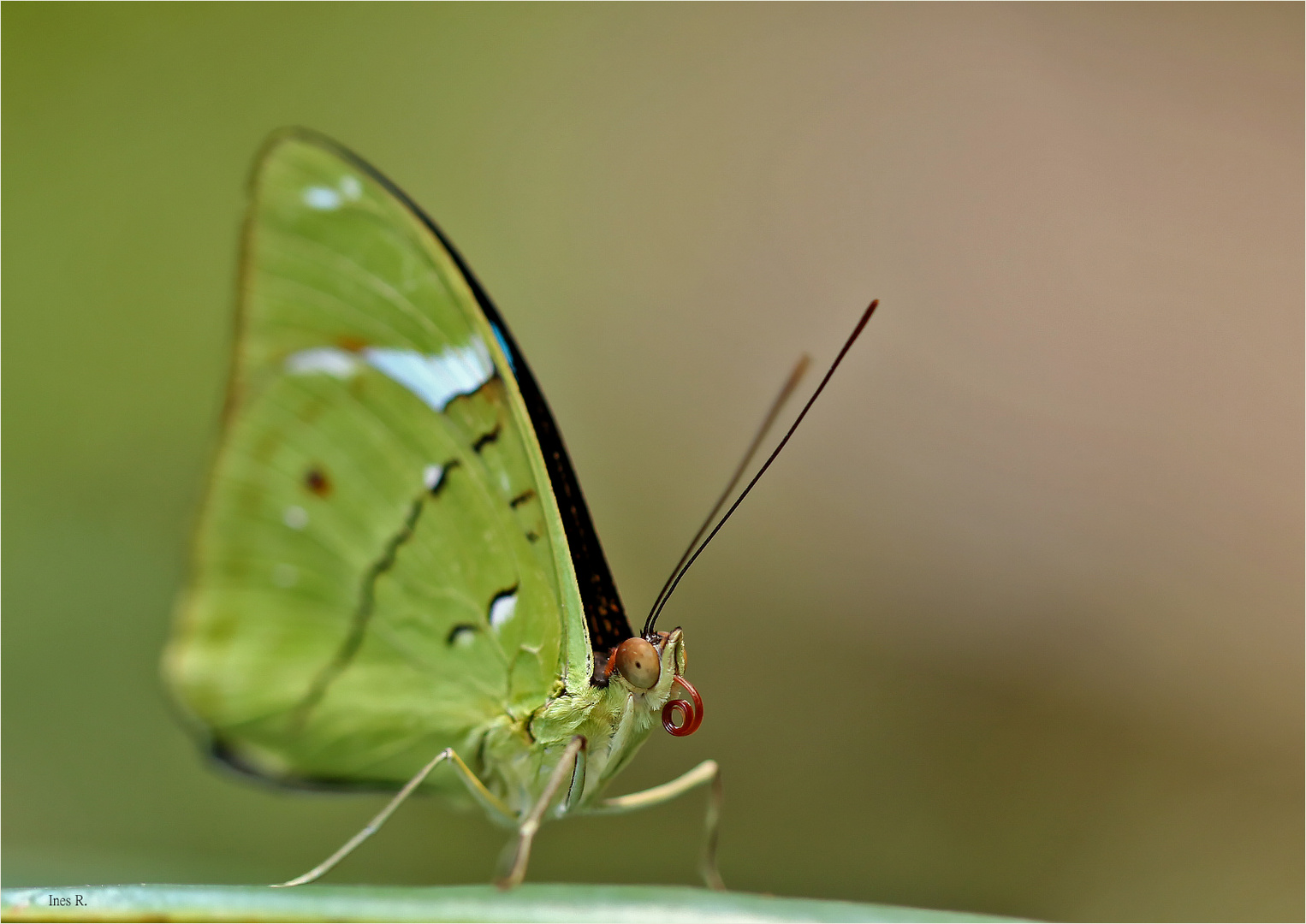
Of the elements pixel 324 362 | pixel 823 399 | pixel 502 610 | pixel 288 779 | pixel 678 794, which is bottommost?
pixel 288 779

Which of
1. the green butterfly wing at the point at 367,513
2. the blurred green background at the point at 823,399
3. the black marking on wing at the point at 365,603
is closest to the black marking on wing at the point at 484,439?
the green butterfly wing at the point at 367,513

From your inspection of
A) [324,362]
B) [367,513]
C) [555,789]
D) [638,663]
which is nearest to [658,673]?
[638,663]

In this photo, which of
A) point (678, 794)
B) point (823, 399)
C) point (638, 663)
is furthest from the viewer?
point (823, 399)

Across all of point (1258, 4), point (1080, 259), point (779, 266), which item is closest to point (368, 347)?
point (779, 266)

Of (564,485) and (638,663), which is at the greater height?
(564,485)

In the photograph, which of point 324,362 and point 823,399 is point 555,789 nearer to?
point 324,362

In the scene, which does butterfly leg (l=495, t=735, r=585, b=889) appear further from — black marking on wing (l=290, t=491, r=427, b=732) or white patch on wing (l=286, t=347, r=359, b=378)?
white patch on wing (l=286, t=347, r=359, b=378)

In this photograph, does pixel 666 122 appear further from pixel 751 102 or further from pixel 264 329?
pixel 264 329
